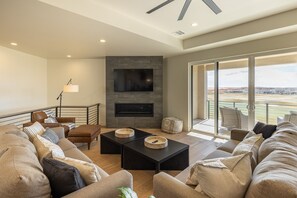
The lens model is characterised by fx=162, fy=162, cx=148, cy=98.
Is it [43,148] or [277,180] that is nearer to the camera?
[277,180]

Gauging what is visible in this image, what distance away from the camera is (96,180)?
4.22 feet

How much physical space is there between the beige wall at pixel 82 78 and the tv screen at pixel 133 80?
72 cm

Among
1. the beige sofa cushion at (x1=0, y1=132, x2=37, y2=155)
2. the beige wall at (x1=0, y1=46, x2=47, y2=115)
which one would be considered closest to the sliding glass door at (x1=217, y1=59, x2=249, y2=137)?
the beige sofa cushion at (x1=0, y1=132, x2=37, y2=155)

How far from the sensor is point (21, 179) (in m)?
0.92

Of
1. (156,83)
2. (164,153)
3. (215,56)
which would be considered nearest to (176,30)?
(215,56)

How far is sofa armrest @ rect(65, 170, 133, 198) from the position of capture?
1095 millimetres

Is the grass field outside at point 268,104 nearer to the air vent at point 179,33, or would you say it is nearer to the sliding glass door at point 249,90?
the sliding glass door at point 249,90

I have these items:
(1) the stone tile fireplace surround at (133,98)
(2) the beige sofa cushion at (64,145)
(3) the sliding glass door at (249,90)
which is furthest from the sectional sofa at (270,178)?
(1) the stone tile fireplace surround at (133,98)

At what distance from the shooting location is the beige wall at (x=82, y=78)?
579cm

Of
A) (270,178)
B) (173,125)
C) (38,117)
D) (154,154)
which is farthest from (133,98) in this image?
(270,178)

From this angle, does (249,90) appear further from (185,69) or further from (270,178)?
(270,178)

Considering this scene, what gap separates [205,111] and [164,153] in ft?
10.8

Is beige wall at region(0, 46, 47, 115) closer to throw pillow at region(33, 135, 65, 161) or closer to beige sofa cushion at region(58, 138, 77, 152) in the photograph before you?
beige sofa cushion at region(58, 138, 77, 152)

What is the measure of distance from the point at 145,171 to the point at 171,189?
148cm
